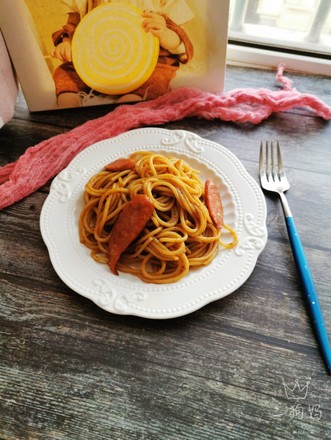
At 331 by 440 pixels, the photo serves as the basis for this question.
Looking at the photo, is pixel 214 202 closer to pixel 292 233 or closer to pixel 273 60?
pixel 292 233

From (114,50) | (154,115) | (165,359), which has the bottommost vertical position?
(165,359)

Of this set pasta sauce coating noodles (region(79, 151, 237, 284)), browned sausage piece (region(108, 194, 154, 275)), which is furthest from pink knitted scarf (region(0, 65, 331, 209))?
browned sausage piece (region(108, 194, 154, 275))

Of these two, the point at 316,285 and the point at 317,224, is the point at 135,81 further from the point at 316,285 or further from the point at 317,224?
the point at 316,285

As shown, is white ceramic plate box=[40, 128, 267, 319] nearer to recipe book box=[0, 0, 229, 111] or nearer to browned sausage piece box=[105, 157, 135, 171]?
browned sausage piece box=[105, 157, 135, 171]

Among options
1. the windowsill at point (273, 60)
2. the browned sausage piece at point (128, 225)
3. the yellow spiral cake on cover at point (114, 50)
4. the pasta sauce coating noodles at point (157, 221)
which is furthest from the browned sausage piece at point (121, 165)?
the windowsill at point (273, 60)

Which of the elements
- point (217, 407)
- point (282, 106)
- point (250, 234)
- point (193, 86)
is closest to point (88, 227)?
point (250, 234)

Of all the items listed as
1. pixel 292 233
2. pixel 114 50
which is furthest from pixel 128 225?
pixel 114 50

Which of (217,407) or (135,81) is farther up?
(135,81)
